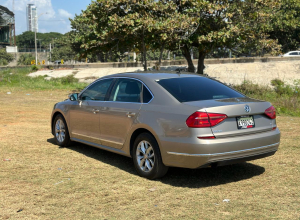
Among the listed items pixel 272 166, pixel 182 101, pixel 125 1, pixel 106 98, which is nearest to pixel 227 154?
pixel 182 101

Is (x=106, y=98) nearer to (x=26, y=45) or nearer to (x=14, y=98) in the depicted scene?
(x=14, y=98)

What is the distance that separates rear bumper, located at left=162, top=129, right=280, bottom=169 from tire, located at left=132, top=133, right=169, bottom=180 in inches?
6.9

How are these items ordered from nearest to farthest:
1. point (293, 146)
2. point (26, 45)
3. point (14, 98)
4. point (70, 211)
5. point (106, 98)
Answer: point (70, 211), point (106, 98), point (293, 146), point (14, 98), point (26, 45)

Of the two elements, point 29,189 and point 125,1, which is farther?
point 125,1

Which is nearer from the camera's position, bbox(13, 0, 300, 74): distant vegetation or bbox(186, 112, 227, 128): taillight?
bbox(186, 112, 227, 128): taillight

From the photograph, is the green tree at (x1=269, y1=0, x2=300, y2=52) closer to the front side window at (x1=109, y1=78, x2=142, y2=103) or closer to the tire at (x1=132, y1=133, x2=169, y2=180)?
the front side window at (x1=109, y1=78, x2=142, y2=103)

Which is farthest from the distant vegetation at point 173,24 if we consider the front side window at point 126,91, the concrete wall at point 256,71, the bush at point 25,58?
the bush at point 25,58

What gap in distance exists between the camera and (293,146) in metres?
8.56

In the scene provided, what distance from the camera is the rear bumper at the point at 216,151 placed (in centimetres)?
535

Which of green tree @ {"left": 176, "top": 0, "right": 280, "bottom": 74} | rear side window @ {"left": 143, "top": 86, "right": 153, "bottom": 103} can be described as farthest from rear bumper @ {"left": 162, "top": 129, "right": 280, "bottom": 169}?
green tree @ {"left": 176, "top": 0, "right": 280, "bottom": 74}

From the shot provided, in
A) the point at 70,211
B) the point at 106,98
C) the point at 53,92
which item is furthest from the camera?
the point at 53,92

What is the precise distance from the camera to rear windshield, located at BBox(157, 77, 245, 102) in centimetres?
598

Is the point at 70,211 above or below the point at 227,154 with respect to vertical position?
below

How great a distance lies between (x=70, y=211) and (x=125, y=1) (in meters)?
16.7
